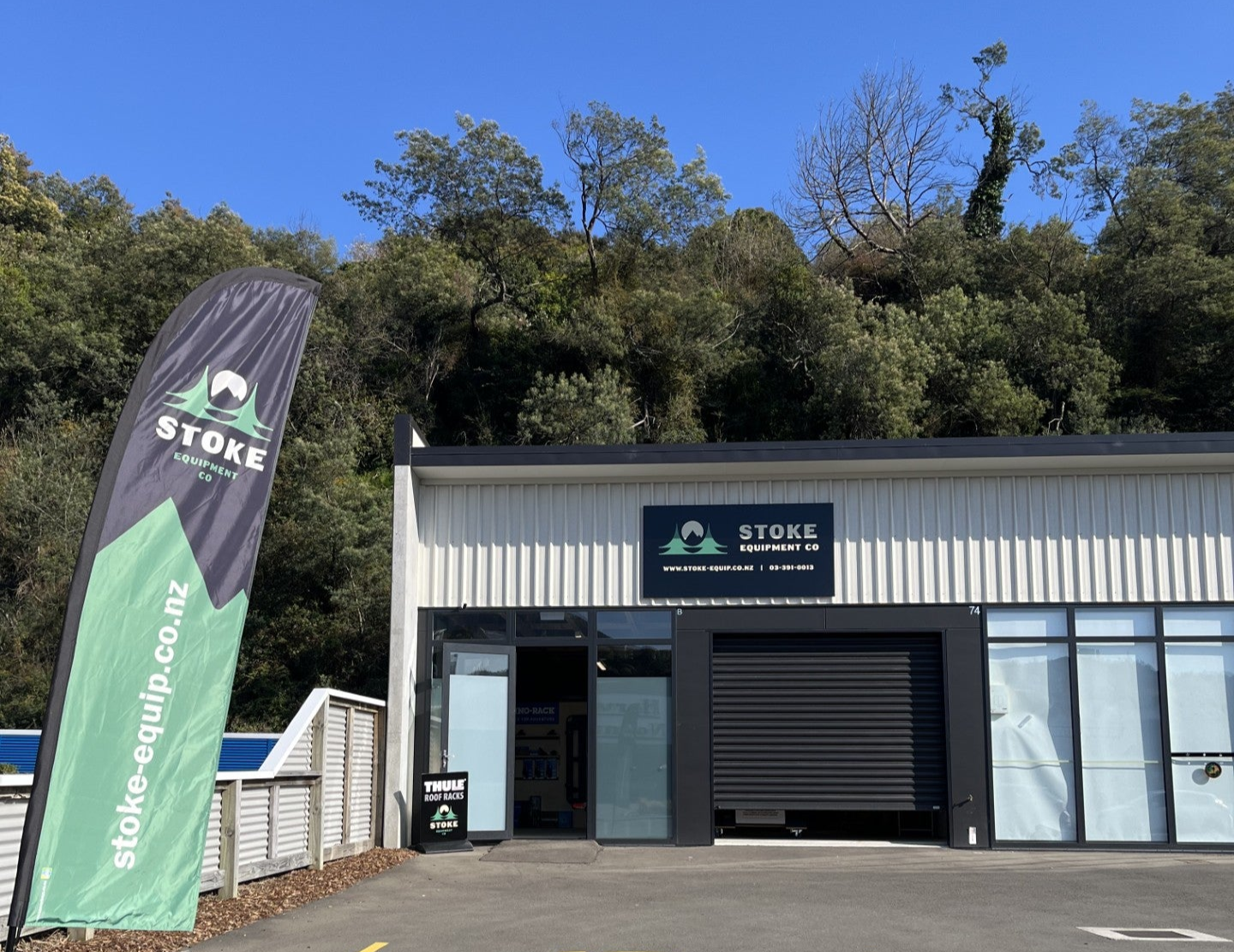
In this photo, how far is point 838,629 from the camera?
14.7 m

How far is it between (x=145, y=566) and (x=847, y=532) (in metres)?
10.5

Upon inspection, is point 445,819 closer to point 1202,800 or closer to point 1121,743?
point 1121,743

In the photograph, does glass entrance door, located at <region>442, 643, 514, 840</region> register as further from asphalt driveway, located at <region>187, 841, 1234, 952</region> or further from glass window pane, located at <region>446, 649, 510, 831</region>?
asphalt driveway, located at <region>187, 841, 1234, 952</region>

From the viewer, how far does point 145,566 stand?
570 centimetres

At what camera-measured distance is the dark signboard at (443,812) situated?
1380cm

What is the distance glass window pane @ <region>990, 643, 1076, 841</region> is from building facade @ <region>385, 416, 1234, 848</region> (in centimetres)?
3

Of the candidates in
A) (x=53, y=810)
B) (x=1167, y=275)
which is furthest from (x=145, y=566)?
(x=1167, y=275)

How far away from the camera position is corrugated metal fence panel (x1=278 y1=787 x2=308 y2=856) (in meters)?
11.0

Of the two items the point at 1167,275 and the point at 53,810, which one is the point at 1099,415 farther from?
the point at 53,810

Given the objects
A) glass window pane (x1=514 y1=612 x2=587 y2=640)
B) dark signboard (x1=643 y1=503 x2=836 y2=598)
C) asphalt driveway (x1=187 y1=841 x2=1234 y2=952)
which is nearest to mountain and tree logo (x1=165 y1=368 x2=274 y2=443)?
asphalt driveway (x1=187 y1=841 x2=1234 y2=952)

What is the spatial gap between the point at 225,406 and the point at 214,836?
4.77 metres

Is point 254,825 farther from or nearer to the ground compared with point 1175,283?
nearer to the ground

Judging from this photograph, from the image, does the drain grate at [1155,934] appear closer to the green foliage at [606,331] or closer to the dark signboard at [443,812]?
the dark signboard at [443,812]

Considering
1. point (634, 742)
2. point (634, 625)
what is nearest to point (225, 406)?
point (634, 625)
